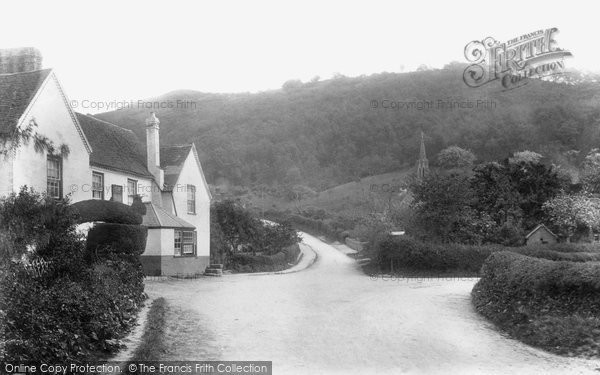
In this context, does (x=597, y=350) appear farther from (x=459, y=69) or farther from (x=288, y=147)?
(x=459, y=69)

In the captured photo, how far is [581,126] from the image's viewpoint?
251 ft

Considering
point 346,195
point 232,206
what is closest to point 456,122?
point 346,195

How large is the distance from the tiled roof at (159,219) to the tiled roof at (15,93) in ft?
28.1

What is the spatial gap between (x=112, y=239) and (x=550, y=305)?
1322 cm

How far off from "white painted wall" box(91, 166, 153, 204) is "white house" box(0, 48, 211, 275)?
0.15 ft

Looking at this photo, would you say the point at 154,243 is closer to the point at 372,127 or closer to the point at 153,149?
the point at 153,149

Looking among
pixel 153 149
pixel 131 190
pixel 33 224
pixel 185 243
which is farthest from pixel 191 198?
pixel 33 224

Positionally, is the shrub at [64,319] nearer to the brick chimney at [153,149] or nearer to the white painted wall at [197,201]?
the brick chimney at [153,149]

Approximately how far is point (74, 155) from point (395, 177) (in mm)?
63007

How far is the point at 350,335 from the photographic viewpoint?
1066 centimetres

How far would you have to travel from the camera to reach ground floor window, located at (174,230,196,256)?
2702cm

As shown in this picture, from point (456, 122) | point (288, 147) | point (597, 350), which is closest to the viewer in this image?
point (597, 350)

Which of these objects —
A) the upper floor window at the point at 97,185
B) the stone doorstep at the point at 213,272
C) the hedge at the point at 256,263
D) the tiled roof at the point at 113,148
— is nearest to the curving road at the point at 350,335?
the upper floor window at the point at 97,185

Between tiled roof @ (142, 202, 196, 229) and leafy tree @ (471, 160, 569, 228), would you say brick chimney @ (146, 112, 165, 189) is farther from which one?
leafy tree @ (471, 160, 569, 228)
